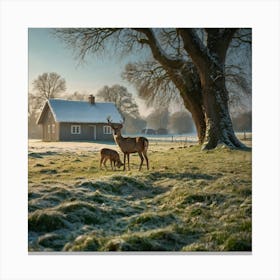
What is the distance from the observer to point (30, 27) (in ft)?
17.1

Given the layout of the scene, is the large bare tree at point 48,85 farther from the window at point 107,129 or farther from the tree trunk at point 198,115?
the tree trunk at point 198,115

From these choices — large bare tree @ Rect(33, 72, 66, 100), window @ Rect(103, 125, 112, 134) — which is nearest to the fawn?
window @ Rect(103, 125, 112, 134)

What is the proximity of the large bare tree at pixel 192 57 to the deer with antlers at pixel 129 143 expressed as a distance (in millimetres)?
740

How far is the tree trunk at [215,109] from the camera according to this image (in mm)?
5480

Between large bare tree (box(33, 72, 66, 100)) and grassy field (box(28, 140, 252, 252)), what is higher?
large bare tree (box(33, 72, 66, 100))

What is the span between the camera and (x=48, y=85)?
5.13 meters

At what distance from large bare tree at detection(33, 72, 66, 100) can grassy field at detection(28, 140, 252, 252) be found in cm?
78

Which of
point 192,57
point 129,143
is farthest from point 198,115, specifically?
point 129,143

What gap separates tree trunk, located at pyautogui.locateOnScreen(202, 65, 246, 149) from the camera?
548 cm

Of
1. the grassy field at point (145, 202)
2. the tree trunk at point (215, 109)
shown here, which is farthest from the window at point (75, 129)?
the tree trunk at point (215, 109)

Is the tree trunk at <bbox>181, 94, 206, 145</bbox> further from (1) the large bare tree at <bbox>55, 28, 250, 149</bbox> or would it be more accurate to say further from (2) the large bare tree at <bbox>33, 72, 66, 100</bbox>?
(2) the large bare tree at <bbox>33, 72, 66, 100</bbox>
